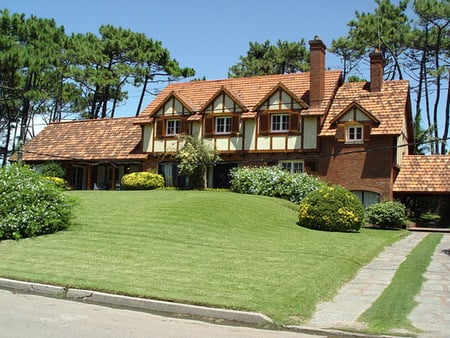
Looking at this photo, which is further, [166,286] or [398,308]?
[166,286]

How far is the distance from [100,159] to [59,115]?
70.8ft

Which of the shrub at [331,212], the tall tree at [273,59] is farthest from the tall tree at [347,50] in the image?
the shrub at [331,212]

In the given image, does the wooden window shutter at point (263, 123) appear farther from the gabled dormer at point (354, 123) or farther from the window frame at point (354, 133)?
the window frame at point (354, 133)

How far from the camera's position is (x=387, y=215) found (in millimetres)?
26250

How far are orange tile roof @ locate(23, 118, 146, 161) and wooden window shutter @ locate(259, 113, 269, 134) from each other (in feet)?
27.8

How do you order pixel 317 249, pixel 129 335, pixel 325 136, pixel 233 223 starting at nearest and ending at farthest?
pixel 129 335 < pixel 317 249 < pixel 233 223 < pixel 325 136

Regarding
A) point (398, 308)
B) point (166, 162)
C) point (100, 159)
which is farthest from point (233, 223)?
point (100, 159)

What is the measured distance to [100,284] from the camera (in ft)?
34.6

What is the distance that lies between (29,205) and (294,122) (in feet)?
59.1

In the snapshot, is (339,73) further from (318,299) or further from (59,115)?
(59,115)

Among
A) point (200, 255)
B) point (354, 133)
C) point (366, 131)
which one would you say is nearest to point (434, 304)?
point (200, 255)

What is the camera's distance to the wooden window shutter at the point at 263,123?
105 ft

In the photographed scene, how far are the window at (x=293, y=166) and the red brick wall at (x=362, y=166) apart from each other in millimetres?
1209

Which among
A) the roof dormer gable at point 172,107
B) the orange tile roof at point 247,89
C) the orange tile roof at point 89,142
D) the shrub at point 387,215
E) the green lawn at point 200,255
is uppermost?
the orange tile roof at point 247,89
